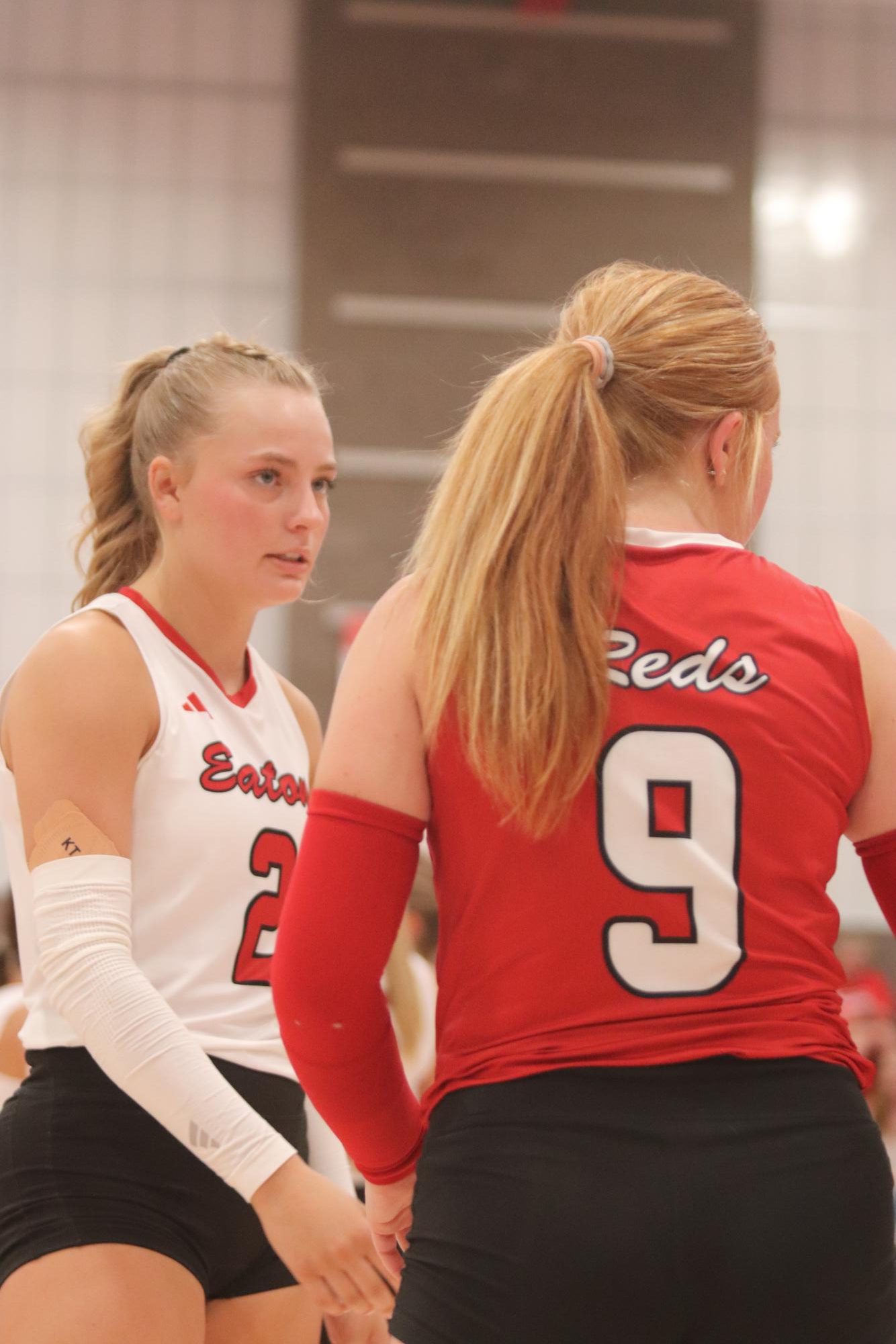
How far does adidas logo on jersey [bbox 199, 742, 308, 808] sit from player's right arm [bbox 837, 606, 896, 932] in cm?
68

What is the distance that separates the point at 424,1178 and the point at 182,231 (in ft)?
16.1

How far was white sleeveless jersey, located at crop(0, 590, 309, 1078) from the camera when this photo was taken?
1.40 m

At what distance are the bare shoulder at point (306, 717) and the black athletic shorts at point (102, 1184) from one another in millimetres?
464

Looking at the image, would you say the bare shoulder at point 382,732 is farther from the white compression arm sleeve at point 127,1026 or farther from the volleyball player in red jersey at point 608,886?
the white compression arm sleeve at point 127,1026

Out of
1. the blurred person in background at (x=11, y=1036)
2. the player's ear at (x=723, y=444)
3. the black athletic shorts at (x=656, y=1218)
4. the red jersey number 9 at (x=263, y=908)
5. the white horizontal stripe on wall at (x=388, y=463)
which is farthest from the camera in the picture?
the white horizontal stripe on wall at (x=388, y=463)

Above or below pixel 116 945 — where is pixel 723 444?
above

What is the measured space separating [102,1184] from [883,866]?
0.77 meters

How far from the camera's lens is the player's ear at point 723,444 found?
1075mm

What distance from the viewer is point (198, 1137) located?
120 centimetres

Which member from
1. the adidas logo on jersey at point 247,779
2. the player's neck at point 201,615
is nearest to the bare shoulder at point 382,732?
the adidas logo on jersey at point 247,779

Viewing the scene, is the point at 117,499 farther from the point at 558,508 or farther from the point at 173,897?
the point at 558,508

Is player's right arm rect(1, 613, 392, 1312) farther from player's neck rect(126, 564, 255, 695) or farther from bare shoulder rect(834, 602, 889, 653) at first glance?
bare shoulder rect(834, 602, 889, 653)

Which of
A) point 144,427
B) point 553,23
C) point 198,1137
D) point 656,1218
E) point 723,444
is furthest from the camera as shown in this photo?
point 553,23

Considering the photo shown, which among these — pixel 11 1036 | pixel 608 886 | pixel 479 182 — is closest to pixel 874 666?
pixel 608 886
